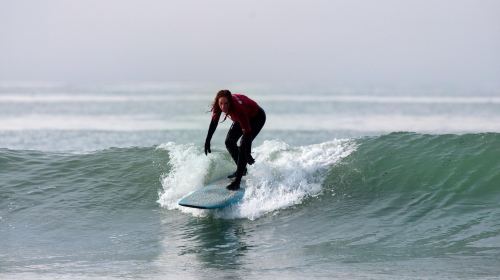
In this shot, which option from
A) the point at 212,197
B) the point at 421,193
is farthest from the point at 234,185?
the point at 421,193

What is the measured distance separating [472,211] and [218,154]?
191 inches

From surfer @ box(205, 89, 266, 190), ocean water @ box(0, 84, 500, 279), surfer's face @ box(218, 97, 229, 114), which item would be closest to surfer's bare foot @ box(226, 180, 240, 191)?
surfer @ box(205, 89, 266, 190)

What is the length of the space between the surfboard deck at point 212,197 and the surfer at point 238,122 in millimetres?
144

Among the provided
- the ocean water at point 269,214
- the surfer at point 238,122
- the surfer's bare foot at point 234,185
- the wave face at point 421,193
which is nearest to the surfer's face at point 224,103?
the surfer at point 238,122

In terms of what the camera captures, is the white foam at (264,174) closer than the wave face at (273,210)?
No

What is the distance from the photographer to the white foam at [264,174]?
1152 cm

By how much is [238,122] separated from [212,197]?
3.92 feet

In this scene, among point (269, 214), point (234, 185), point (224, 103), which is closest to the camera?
point (224, 103)

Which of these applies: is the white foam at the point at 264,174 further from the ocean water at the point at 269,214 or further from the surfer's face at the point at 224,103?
the surfer's face at the point at 224,103

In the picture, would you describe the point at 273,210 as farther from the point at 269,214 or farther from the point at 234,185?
the point at 234,185

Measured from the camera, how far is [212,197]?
37.0ft

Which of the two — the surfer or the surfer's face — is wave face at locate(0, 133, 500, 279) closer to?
the surfer

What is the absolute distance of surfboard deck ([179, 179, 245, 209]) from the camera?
36.2 ft

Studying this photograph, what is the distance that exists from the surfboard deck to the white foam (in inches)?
5.9
